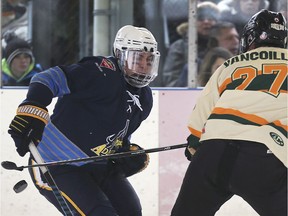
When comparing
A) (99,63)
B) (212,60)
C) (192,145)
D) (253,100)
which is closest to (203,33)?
(212,60)

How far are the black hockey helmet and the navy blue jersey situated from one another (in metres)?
0.60

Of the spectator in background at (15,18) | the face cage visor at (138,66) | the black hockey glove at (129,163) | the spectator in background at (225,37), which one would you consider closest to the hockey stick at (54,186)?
the black hockey glove at (129,163)

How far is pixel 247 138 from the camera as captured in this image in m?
2.21

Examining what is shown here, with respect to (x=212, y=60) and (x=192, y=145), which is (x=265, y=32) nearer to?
(x=192, y=145)

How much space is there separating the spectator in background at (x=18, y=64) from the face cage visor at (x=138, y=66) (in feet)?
5.27

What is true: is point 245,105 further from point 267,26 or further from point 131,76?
point 131,76

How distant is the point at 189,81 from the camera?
4039 mm

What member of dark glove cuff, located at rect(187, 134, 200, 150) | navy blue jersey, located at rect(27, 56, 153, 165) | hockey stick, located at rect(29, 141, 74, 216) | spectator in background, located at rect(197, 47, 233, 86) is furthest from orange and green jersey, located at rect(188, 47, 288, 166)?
spectator in background, located at rect(197, 47, 233, 86)

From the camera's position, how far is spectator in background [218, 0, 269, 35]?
4.68 m

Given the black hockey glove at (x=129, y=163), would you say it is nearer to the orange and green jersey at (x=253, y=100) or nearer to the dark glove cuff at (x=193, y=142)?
the dark glove cuff at (x=193, y=142)

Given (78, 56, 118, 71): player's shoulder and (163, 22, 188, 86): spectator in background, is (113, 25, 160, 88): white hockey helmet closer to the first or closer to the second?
(78, 56, 118, 71): player's shoulder

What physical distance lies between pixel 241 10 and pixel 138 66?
79.8 inches

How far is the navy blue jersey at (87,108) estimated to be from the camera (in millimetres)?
2678

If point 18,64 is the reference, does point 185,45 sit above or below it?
above
